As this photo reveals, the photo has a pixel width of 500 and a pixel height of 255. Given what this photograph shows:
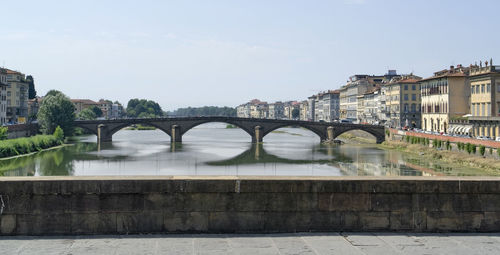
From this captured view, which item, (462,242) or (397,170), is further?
(397,170)

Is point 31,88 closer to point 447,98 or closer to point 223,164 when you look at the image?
point 223,164

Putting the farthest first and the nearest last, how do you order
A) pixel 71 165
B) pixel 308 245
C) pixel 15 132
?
pixel 15 132, pixel 71 165, pixel 308 245

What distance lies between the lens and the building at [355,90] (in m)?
132

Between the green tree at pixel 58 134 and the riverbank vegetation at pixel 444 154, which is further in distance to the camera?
the green tree at pixel 58 134

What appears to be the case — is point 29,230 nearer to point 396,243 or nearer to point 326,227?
point 326,227

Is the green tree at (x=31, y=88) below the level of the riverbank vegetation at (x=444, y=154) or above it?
above

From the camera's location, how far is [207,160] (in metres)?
57.2

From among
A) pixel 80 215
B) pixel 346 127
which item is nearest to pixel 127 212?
pixel 80 215

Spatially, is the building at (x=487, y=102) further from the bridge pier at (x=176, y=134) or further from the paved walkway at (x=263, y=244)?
the paved walkway at (x=263, y=244)

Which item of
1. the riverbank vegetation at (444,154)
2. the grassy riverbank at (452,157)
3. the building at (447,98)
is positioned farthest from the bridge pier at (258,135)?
the building at (447,98)

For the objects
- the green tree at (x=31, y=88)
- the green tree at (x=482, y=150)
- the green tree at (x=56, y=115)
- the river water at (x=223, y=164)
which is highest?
the green tree at (x=31, y=88)

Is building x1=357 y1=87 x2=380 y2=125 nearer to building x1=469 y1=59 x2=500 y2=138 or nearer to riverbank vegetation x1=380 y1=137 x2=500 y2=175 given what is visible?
riverbank vegetation x1=380 y1=137 x2=500 y2=175

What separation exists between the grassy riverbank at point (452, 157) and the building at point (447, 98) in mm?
6646

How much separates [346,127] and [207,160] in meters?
39.2
